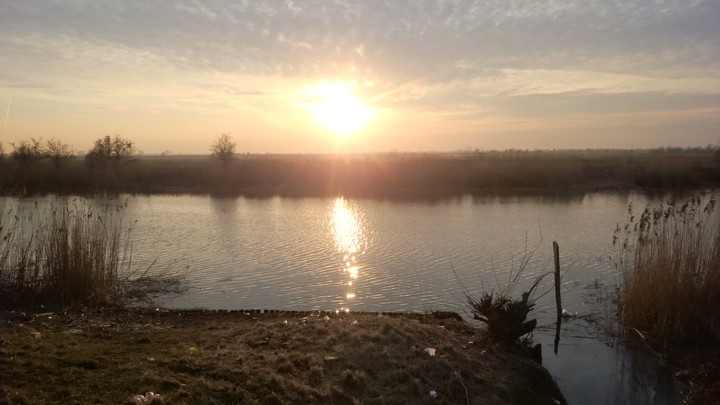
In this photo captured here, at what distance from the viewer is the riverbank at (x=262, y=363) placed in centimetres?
495

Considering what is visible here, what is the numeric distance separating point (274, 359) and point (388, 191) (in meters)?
35.6

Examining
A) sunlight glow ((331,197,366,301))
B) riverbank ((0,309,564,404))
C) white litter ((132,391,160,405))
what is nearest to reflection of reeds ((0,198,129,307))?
riverbank ((0,309,564,404))

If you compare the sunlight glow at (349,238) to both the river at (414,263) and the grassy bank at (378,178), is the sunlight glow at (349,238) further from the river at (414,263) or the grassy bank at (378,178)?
the grassy bank at (378,178)

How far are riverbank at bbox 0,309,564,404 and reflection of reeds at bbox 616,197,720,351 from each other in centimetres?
275

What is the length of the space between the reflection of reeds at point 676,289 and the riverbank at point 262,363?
275cm

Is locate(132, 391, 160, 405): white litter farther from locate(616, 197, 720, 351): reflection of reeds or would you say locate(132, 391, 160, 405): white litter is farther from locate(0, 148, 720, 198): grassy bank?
locate(0, 148, 720, 198): grassy bank

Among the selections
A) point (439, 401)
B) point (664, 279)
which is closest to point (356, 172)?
point (664, 279)

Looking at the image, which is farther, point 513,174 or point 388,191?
point 513,174

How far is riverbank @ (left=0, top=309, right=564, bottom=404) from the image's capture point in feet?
16.2

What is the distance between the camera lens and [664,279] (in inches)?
353

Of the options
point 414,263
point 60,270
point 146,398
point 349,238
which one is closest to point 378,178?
point 349,238

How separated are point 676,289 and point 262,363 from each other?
6593 millimetres

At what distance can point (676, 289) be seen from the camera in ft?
28.7

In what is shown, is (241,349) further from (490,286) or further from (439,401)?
(490,286)
